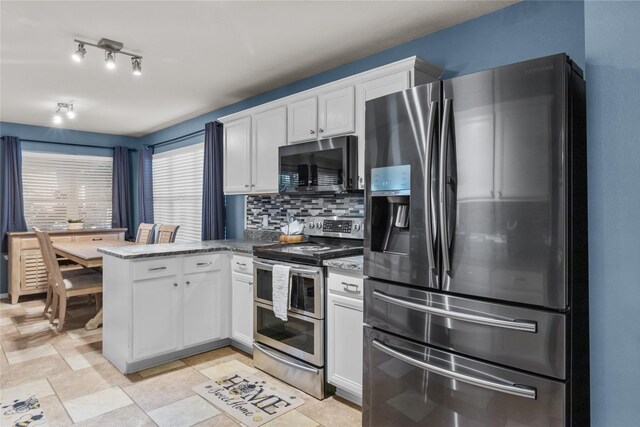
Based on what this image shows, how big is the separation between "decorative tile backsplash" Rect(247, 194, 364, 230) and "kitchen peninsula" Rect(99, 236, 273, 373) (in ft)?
2.04

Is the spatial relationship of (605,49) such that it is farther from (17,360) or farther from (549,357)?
(17,360)

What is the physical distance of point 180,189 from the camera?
5.52m

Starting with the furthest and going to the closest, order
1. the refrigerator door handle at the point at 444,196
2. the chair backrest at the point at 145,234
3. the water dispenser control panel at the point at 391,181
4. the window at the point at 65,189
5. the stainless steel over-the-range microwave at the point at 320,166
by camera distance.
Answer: the window at the point at 65,189 < the chair backrest at the point at 145,234 < the stainless steel over-the-range microwave at the point at 320,166 < the water dispenser control panel at the point at 391,181 < the refrigerator door handle at the point at 444,196

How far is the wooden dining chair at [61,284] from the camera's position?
381 cm

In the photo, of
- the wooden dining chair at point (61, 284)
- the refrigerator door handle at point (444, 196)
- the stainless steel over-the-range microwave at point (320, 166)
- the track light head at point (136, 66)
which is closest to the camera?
the refrigerator door handle at point (444, 196)

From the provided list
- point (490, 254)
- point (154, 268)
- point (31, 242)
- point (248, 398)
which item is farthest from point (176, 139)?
point (490, 254)

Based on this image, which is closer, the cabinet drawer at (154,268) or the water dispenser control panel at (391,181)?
the water dispenser control panel at (391,181)

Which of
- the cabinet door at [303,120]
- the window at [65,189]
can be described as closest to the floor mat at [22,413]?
the cabinet door at [303,120]

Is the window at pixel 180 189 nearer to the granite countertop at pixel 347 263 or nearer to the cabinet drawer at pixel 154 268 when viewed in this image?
the cabinet drawer at pixel 154 268

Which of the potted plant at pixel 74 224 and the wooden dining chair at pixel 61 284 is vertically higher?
the potted plant at pixel 74 224

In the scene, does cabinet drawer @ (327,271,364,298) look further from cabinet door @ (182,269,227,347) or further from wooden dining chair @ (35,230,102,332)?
wooden dining chair @ (35,230,102,332)

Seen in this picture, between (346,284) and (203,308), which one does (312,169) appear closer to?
(346,284)

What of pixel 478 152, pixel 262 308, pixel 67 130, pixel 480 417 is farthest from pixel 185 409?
pixel 67 130

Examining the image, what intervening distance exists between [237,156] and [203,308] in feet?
4.87
